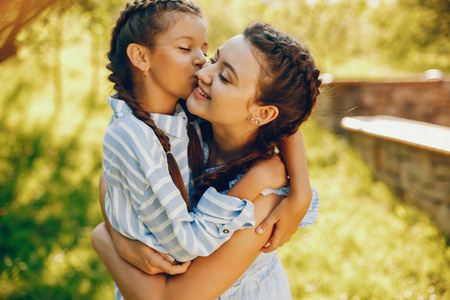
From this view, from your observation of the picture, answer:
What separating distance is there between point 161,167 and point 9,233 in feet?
10.5

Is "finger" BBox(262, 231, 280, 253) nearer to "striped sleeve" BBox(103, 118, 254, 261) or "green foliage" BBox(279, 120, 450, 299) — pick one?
"striped sleeve" BBox(103, 118, 254, 261)

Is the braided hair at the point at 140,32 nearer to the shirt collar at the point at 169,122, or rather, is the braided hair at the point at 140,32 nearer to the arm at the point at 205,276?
the shirt collar at the point at 169,122

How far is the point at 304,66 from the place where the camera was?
150cm

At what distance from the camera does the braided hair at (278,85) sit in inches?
58.5

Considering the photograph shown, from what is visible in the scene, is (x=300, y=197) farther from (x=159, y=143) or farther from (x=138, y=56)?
(x=138, y=56)

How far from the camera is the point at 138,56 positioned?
1.66 metres

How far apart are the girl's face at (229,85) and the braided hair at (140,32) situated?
0.71ft

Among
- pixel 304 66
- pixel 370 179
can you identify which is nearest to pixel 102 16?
pixel 370 179

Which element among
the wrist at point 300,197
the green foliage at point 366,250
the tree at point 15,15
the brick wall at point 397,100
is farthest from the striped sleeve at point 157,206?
the brick wall at point 397,100

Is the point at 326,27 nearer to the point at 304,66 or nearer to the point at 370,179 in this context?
the point at 370,179

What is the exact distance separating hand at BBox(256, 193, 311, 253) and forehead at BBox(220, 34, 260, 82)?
51 cm

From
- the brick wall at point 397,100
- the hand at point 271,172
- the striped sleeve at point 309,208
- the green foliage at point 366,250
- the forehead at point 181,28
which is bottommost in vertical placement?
the brick wall at point 397,100

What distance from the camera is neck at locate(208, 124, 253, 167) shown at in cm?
169

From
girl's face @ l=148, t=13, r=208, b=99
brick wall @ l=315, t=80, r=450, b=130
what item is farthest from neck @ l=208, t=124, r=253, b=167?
brick wall @ l=315, t=80, r=450, b=130
